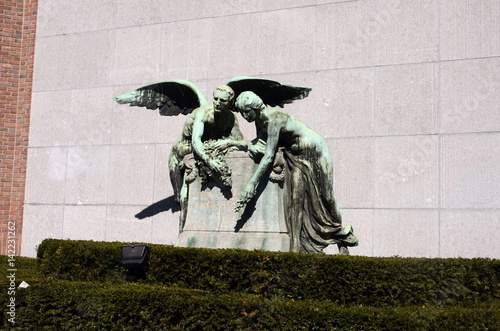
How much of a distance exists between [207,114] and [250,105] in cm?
87

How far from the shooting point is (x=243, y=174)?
333 inches

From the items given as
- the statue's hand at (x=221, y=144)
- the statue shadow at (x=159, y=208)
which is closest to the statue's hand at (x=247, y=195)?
the statue's hand at (x=221, y=144)

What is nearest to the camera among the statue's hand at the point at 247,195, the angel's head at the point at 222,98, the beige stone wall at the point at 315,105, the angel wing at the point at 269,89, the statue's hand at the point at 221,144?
the statue's hand at the point at 247,195

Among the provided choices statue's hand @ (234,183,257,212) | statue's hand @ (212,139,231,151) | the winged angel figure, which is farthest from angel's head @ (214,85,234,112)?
statue's hand @ (234,183,257,212)

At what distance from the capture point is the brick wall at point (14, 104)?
41.8 feet

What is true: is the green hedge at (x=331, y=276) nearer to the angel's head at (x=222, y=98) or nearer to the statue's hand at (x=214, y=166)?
the statue's hand at (x=214, y=166)

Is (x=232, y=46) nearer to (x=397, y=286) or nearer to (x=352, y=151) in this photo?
(x=352, y=151)

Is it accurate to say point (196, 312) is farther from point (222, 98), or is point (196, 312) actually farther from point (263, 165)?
point (222, 98)

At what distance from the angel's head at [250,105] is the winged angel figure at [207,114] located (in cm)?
42

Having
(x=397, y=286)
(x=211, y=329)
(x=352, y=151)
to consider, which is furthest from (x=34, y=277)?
(x=352, y=151)

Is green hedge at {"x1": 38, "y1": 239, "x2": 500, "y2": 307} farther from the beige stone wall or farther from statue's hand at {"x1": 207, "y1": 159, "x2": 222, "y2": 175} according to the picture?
the beige stone wall

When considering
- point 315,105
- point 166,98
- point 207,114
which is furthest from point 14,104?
point 315,105

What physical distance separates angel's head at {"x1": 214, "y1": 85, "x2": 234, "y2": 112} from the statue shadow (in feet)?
11.4

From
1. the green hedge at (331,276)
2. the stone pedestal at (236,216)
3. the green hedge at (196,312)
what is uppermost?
the stone pedestal at (236,216)
